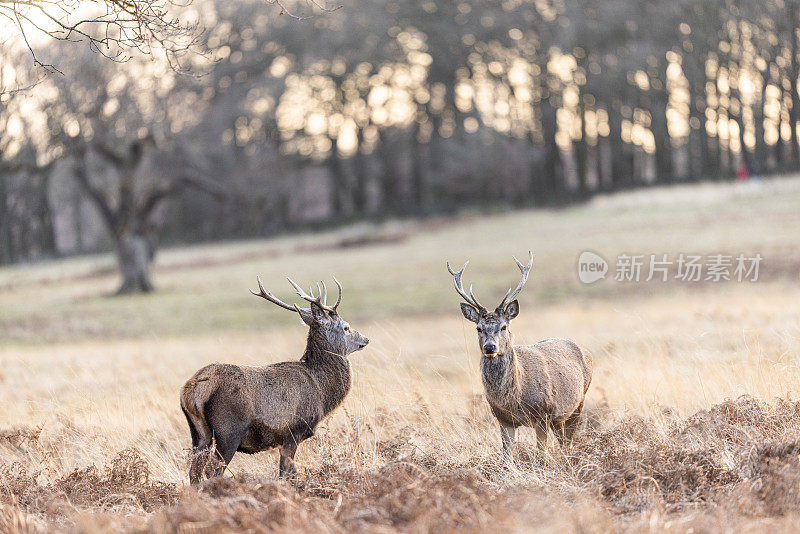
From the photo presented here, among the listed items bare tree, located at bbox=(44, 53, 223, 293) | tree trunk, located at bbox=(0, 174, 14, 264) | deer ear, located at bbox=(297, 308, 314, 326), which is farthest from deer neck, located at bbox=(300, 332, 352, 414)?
tree trunk, located at bbox=(0, 174, 14, 264)

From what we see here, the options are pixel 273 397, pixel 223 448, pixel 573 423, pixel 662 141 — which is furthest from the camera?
pixel 662 141

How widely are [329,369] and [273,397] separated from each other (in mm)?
675

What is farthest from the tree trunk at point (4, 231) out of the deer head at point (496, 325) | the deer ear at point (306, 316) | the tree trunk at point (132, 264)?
the deer head at point (496, 325)

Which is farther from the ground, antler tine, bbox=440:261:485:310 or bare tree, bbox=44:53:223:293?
bare tree, bbox=44:53:223:293

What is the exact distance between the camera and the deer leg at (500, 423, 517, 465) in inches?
244

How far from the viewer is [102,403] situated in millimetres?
8383

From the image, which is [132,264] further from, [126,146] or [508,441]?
[508,441]

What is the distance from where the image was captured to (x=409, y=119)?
4603 cm

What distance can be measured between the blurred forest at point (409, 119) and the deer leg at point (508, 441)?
21841mm

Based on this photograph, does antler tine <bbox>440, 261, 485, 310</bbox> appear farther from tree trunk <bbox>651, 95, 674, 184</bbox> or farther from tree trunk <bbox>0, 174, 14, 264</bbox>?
tree trunk <bbox>651, 95, 674, 184</bbox>

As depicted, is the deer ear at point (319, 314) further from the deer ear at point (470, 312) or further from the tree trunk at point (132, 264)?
the tree trunk at point (132, 264)

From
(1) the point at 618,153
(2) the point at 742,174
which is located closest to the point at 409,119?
(1) the point at 618,153

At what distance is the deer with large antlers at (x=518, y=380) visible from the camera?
6391 millimetres

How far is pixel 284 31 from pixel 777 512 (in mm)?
39555
